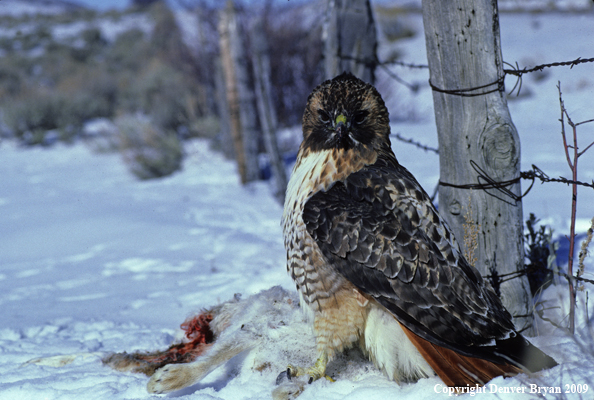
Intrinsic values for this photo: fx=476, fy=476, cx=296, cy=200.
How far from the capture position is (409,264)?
2.08 m

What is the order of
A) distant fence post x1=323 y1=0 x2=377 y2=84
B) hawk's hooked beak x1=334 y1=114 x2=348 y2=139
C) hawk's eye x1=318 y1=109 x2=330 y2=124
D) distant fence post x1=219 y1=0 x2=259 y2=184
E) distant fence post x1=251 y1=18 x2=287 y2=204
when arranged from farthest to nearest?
1. distant fence post x1=219 y1=0 x2=259 y2=184
2. distant fence post x1=251 y1=18 x2=287 y2=204
3. distant fence post x1=323 y1=0 x2=377 y2=84
4. hawk's eye x1=318 y1=109 x2=330 y2=124
5. hawk's hooked beak x1=334 y1=114 x2=348 y2=139

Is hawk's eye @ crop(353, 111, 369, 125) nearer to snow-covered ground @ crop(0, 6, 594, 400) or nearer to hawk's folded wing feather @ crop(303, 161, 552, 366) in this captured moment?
hawk's folded wing feather @ crop(303, 161, 552, 366)

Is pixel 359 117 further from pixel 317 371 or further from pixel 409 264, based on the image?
pixel 317 371

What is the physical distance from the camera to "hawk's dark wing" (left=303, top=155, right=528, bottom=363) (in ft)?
6.59

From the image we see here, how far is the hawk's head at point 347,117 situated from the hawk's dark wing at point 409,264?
0.90 feet

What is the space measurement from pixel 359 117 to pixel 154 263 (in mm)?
3385

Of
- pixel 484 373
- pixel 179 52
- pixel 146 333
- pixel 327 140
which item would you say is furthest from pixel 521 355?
pixel 179 52

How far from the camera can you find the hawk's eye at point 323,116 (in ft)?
7.96

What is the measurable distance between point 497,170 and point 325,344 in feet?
4.21

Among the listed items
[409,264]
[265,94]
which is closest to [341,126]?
[409,264]

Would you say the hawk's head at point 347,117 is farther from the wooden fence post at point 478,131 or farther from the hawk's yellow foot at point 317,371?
the hawk's yellow foot at point 317,371

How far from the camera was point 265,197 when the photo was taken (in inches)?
303

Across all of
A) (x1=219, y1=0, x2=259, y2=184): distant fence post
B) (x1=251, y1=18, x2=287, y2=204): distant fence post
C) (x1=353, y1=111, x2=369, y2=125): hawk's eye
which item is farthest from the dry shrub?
(x1=353, y1=111, x2=369, y2=125): hawk's eye

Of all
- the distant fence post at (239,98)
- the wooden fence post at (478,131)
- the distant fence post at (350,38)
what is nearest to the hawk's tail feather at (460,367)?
the wooden fence post at (478,131)
